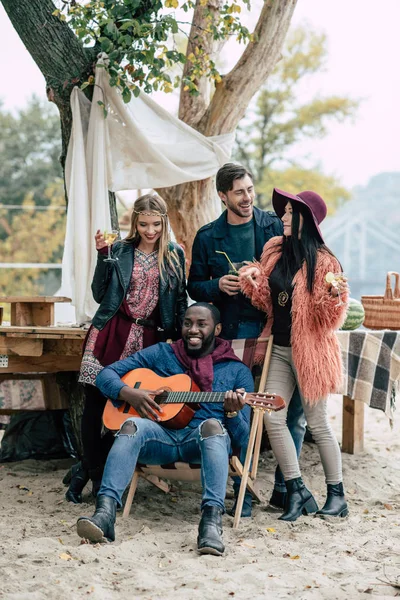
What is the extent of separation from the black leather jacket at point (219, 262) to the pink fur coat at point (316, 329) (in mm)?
283

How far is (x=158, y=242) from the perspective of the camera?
4.68 meters

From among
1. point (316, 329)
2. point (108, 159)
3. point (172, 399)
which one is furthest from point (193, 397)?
point (108, 159)

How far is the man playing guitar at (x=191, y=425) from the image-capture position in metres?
3.78

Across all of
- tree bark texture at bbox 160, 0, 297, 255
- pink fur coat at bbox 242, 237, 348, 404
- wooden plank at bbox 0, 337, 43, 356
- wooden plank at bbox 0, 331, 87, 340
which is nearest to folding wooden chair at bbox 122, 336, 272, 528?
pink fur coat at bbox 242, 237, 348, 404

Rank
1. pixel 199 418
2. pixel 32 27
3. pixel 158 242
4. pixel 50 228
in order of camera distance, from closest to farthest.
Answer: pixel 199 418, pixel 158 242, pixel 32 27, pixel 50 228

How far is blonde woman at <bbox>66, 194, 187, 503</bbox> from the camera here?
179 inches

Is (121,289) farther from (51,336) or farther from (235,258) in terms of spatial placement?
(51,336)

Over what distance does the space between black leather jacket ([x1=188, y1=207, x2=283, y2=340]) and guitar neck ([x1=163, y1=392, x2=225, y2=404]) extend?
0.68 meters

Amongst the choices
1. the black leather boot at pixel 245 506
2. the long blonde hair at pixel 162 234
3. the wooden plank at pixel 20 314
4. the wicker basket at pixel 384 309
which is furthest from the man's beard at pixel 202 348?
the wooden plank at pixel 20 314

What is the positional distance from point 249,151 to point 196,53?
2261cm

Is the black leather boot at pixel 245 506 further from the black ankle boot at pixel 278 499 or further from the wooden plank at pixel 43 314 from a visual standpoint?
the wooden plank at pixel 43 314

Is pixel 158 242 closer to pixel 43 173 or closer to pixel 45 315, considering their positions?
pixel 45 315

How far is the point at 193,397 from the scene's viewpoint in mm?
4086

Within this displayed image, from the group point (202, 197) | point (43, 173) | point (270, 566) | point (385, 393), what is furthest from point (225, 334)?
point (43, 173)
